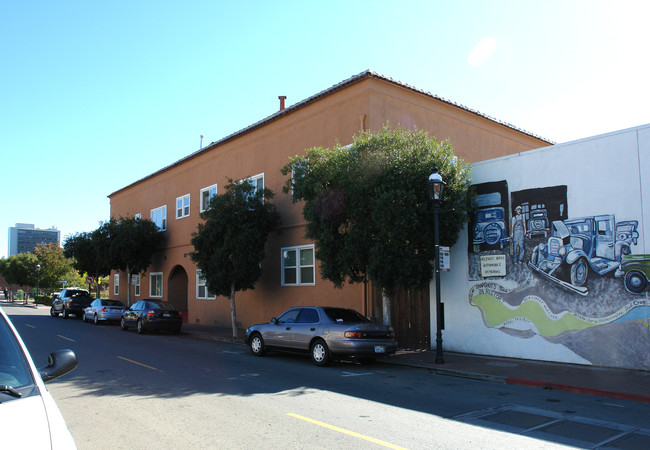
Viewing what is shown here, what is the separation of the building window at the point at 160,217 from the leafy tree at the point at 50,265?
1209 inches

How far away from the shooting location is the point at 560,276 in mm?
12484

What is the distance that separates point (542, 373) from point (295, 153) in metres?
12.5

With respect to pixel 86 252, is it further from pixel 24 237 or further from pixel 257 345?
pixel 24 237

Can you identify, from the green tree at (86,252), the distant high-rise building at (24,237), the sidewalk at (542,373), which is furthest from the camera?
the distant high-rise building at (24,237)

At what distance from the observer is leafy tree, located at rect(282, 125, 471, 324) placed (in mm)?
12820

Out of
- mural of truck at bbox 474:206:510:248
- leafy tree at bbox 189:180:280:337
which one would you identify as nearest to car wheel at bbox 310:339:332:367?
mural of truck at bbox 474:206:510:248

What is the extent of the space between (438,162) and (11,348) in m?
11.4

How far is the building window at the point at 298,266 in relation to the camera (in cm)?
1930

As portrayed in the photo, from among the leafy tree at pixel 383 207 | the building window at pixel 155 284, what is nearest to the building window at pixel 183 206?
the building window at pixel 155 284

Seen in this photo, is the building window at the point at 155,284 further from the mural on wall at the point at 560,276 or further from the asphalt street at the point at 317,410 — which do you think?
the mural on wall at the point at 560,276

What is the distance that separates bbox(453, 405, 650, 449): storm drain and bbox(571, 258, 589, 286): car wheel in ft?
17.7

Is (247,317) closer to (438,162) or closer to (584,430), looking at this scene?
(438,162)

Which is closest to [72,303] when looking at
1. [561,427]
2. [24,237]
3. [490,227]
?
[490,227]

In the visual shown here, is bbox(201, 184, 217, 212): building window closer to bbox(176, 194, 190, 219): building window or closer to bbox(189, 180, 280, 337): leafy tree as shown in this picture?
bbox(176, 194, 190, 219): building window
